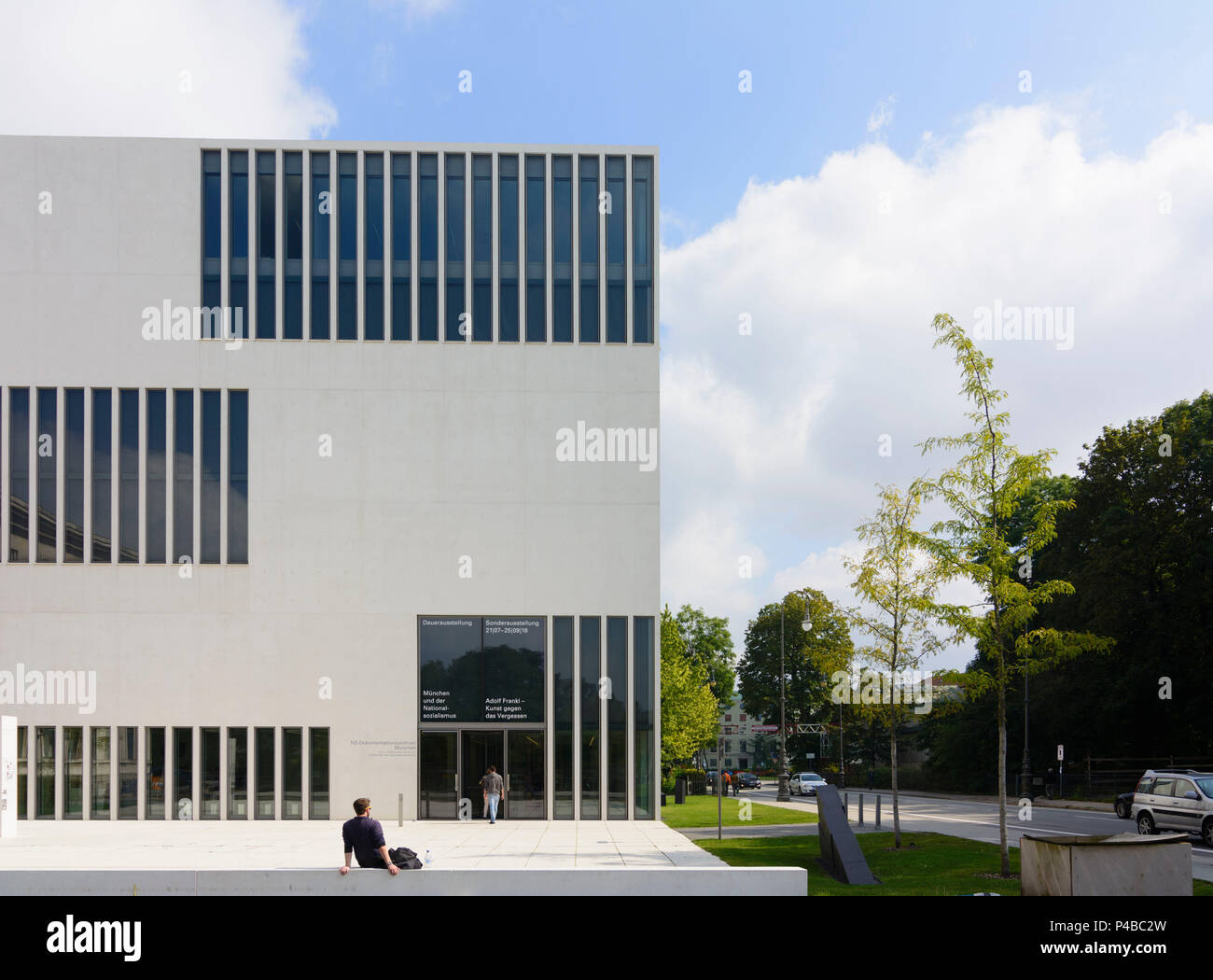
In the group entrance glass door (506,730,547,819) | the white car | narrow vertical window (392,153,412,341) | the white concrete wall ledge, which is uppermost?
narrow vertical window (392,153,412,341)

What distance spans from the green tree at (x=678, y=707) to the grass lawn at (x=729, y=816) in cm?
412

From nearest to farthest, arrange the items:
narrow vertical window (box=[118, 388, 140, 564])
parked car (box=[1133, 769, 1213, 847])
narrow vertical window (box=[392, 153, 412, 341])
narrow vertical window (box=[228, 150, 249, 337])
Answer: parked car (box=[1133, 769, 1213, 847]) < narrow vertical window (box=[118, 388, 140, 564]) < narrow vertical window (box=[228, 150, 249, 337]) < narrow vertical window (box=[392, 153, 412, 341])

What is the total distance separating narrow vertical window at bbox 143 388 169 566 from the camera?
30172mm

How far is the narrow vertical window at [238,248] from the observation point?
101 feet

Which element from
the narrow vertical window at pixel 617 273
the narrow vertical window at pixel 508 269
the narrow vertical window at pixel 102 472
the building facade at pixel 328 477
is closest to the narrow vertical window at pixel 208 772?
the building facade at pixel 328 477

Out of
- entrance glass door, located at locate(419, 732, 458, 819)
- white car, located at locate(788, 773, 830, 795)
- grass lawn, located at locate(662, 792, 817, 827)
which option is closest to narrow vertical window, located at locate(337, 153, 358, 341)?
entrance glass door, located at locate(419, 732, 458, 819)

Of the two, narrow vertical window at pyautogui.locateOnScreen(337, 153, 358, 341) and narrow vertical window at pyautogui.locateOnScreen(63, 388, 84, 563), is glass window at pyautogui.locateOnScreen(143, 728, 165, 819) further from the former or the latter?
narrow vertical window at pyautogui.locateOnScreen(337, 153, 358, 341)

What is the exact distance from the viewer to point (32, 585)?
1182 inches

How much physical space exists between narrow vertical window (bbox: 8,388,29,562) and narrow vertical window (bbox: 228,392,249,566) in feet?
18.8

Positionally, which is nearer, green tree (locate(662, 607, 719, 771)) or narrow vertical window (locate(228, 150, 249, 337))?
narrow vertical window (locate(228, 150, 249, 337))
